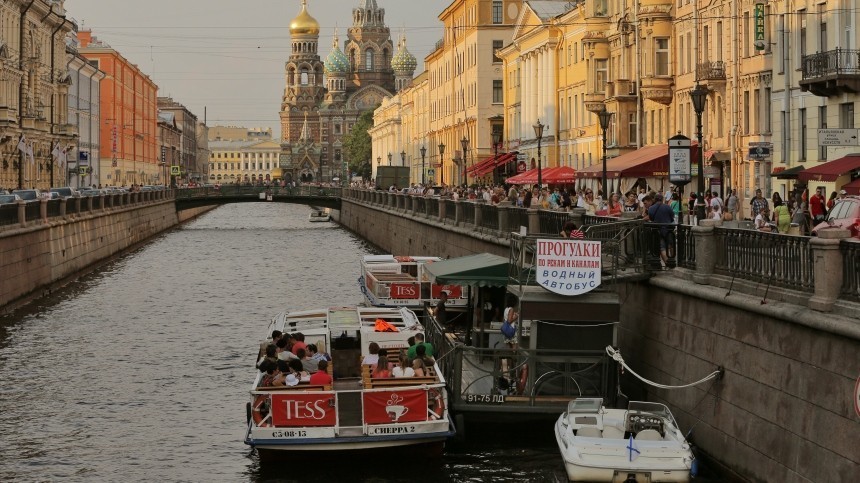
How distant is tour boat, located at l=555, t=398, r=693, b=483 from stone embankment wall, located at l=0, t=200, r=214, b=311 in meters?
28.1

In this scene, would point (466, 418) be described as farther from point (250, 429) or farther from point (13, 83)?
point (13, 83)

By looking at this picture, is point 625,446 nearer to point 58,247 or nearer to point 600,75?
point 58,247

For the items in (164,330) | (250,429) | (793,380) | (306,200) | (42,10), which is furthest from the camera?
(306,200)

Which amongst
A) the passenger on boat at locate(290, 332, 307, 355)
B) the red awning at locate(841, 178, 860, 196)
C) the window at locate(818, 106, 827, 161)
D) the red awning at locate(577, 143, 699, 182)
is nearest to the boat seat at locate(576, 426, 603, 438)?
the passenger on boat at locate(290, 332, 307, 355)

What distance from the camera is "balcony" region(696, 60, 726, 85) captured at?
54188 mm

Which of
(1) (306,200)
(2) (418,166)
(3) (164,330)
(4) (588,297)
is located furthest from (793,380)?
(2) (418,166)

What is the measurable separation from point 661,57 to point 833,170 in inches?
1014

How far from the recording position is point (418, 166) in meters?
158

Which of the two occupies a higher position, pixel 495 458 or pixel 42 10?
pixel 42 10

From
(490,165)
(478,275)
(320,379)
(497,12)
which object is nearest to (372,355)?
(320,379)

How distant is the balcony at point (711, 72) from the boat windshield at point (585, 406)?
113ft

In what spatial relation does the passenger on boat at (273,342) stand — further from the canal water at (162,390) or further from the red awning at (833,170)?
the red awning at (833,170)

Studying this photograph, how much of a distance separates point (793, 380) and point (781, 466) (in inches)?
42.4

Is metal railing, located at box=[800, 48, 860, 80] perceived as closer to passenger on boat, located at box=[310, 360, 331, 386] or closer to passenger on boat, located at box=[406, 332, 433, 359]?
passenger on boat, located at box=[406, 332, 433, 359]
